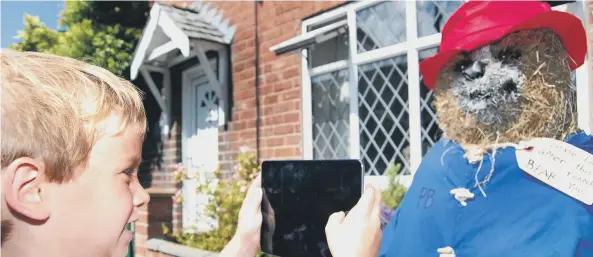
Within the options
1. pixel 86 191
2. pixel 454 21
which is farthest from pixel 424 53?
pixel 86 191

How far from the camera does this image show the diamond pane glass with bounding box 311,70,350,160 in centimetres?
434

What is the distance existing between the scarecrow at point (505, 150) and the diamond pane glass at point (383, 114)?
1639mm

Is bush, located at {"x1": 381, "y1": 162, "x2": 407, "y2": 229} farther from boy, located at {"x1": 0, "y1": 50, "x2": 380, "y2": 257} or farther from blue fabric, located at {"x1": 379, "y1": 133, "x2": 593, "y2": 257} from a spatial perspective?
boy, located at {"x1": 0, "y1": 50, "x2": 380, "y2": 257}

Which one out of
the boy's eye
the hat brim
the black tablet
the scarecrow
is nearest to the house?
the hat brim

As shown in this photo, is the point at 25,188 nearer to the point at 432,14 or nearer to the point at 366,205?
the point at 366,205

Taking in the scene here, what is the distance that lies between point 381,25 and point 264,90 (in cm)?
142

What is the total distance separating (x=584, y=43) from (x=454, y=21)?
21.3 inches

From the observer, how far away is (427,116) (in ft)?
12.1

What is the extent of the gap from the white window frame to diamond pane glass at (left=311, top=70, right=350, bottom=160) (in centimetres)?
7

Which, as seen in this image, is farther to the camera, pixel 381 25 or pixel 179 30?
pixel 179 30

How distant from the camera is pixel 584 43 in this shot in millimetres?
2090

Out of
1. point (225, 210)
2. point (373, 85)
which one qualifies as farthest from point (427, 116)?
point (225, 210)

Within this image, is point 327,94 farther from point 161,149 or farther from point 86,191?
point 86,191

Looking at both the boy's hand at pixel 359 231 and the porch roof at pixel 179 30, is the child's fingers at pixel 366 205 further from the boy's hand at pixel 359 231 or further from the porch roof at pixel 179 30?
the porch roof at pixel 179 30
